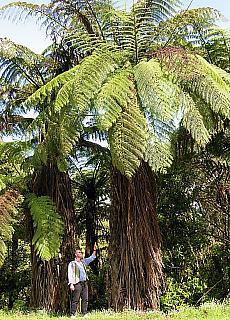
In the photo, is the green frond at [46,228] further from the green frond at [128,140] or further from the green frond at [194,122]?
the green frond at [194,122]

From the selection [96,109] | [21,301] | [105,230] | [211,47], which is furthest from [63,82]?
[21,301]

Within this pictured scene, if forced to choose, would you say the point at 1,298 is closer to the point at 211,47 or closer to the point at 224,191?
the point at 224,191

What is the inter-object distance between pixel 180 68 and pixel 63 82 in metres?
1.73

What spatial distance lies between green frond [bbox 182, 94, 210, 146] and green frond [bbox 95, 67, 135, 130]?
767 millimetres

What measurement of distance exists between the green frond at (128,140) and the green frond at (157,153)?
0.33ft

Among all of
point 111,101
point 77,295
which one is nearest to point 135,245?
point 77,295

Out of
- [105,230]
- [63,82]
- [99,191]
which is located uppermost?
[63,82]

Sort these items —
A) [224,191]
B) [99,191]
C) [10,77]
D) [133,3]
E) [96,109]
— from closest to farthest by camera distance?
[96,109] < [133,3] < [10,77] < [224,191] < [99,191]

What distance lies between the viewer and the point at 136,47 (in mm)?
7672

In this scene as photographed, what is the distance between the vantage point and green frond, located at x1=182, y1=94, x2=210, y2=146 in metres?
6.78

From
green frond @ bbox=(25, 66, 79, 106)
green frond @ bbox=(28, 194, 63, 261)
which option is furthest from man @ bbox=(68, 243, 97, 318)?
green frond @ bbox=(25, 66, 79, 106)

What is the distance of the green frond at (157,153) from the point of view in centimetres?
668

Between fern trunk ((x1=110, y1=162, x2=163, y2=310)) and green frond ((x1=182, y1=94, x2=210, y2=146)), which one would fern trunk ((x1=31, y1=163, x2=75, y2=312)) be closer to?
fern trunk ((x1=110, y1=162, x2=163, y2=310))

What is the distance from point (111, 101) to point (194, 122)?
1.10m
